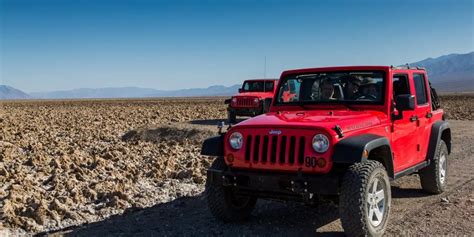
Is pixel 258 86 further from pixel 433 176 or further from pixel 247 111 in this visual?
pixel 433 176

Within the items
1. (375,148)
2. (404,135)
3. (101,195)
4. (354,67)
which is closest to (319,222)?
(375,148)

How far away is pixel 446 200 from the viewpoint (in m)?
7.26

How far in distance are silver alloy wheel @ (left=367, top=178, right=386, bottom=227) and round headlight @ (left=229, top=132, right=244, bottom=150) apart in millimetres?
1524

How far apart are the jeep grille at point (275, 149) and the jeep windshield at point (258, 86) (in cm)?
1465

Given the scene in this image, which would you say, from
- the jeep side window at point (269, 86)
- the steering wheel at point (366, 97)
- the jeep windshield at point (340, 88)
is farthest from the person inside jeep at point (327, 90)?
the jeep side window at point (269, 86)

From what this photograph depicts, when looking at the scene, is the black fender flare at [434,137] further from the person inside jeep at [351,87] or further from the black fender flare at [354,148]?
the black fender flare at [354,148]

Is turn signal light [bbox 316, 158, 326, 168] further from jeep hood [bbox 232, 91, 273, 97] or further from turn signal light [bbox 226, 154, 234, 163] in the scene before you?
jeep hood [bbox 232, 91, 273, 97]

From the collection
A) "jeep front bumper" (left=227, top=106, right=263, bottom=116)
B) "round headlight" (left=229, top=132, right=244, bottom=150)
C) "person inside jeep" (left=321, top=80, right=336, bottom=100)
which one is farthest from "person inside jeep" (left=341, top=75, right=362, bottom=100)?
"jeep front bumper" (left=227, top=106, right=263, bottom=116)

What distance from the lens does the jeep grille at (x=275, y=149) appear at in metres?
5.41

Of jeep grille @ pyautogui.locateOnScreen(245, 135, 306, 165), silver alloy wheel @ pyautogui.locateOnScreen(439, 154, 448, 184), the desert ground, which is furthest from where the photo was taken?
silver alloy wheel @ pyautogui.locateOnScreen(439, 154, 448, 184)

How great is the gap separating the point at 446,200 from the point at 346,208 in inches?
111

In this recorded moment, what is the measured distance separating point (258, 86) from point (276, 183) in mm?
15122

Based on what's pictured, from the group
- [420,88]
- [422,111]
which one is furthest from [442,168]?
[420,88]

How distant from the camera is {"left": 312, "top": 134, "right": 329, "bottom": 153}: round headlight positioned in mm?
5316
